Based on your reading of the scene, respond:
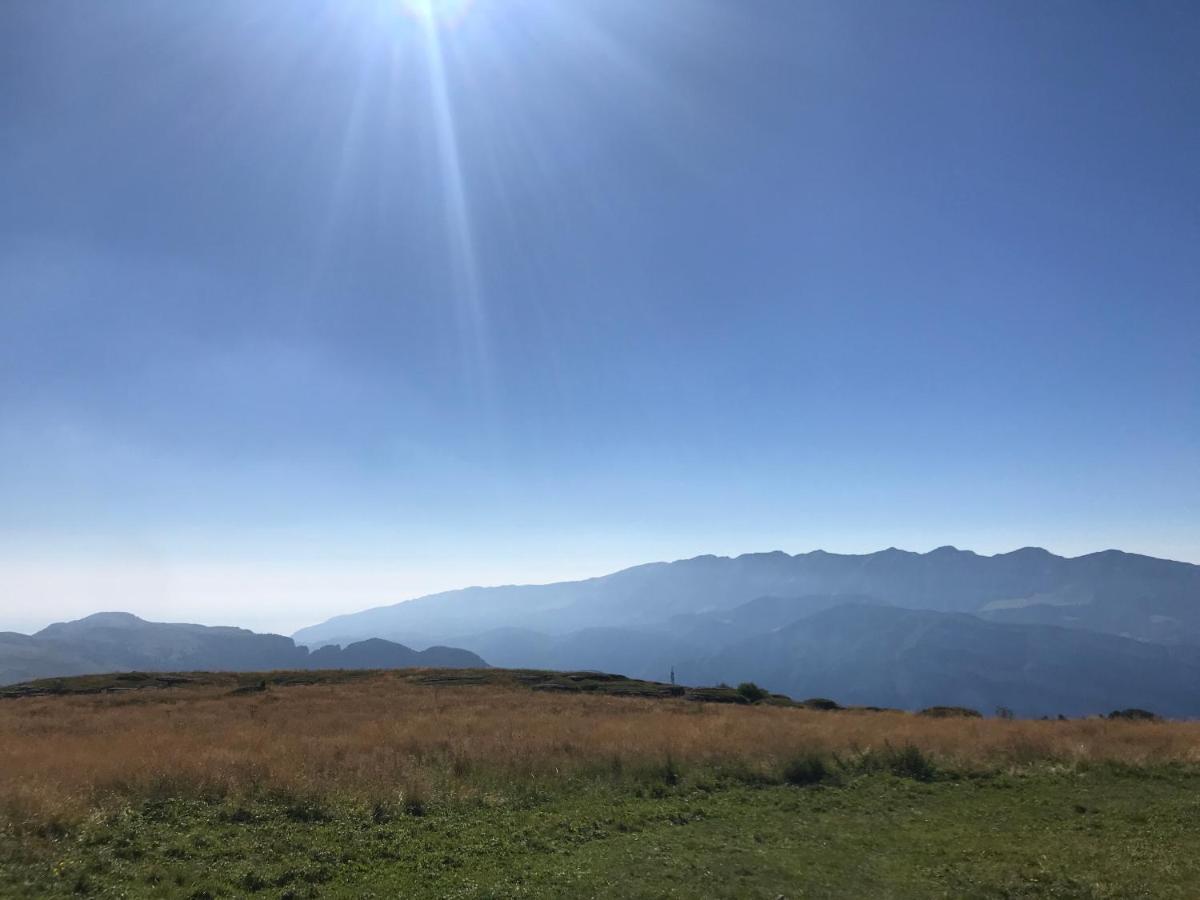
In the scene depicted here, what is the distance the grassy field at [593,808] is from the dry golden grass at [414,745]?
0.11 m

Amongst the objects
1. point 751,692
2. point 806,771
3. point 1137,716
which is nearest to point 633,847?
point 806,771

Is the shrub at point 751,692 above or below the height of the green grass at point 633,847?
below

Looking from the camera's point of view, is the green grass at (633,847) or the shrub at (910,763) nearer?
the green grass at (633,847)

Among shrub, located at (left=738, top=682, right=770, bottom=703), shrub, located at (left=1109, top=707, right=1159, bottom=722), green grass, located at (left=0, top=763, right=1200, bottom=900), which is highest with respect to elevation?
green grass, located at (left=0, top=763, right=1200, bottom=900)

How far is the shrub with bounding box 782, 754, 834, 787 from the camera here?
18.5 m

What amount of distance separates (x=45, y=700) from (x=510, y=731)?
107 ft

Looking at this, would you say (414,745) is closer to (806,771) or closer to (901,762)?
(806,771)

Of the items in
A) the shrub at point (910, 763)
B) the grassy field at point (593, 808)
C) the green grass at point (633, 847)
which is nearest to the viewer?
the green grass at point (633, 847)

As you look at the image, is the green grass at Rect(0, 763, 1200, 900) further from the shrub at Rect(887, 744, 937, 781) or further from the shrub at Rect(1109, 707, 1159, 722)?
the shrub at Rect(1109, 707, 1159, 722)

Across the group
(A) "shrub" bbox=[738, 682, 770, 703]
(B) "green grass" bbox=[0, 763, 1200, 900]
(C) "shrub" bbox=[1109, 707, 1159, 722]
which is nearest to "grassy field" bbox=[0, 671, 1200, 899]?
(B) "green grass" bbox=[0, 763, 1200, 900]

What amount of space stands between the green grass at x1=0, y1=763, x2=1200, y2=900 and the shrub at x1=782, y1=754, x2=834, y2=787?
1.56 meters

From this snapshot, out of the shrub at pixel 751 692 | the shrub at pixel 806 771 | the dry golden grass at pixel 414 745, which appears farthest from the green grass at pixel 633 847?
the shrub at pixel 751 692

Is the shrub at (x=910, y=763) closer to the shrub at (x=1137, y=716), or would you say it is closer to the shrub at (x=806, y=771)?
the shrub at (x=806, y=771)

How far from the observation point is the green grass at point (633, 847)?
33.0ft
